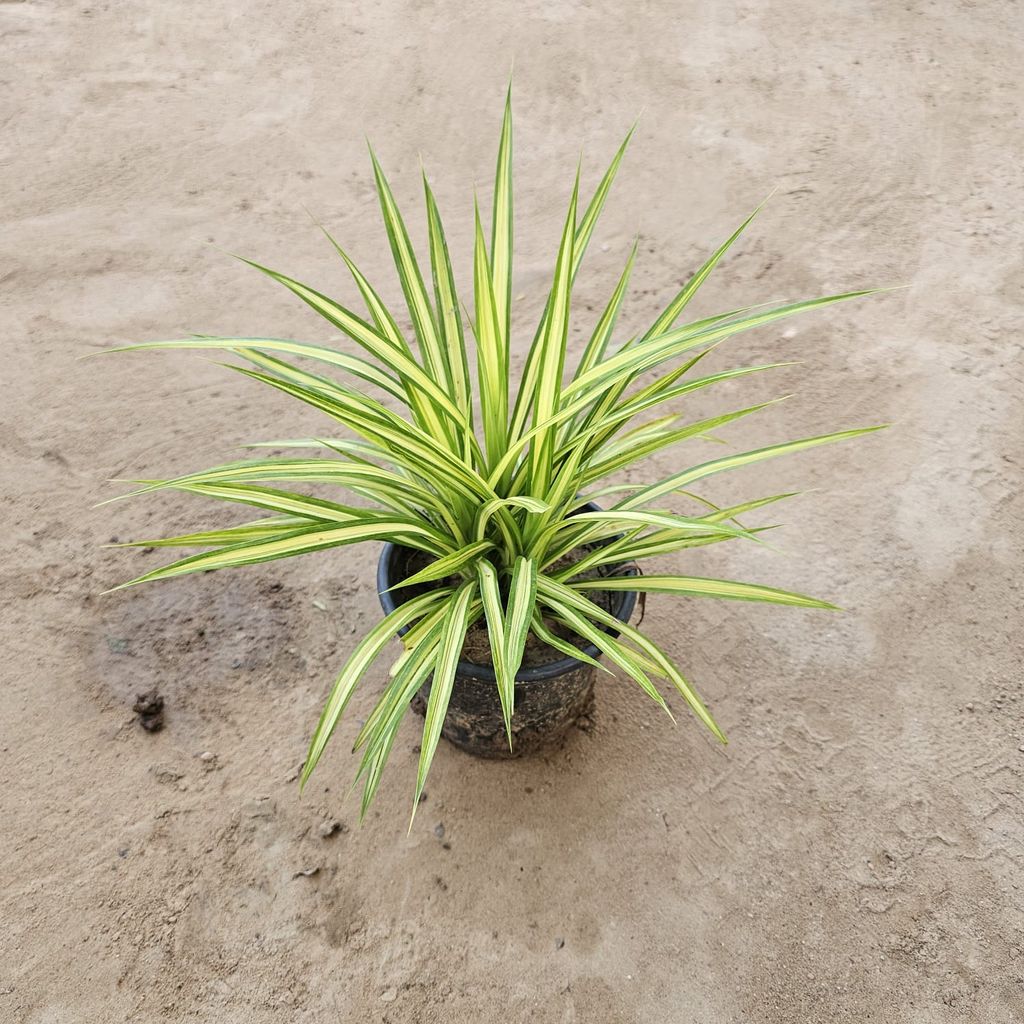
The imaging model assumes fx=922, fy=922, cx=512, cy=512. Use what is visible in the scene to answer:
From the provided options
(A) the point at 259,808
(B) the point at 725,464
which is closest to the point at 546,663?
(B) the point at 725,464

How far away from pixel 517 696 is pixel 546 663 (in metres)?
0.09

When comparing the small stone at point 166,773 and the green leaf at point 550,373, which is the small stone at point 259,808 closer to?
the small stone at point 166,773

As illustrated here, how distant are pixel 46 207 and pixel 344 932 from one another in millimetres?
2613

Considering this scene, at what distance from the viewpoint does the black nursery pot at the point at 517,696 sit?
1.53 metres

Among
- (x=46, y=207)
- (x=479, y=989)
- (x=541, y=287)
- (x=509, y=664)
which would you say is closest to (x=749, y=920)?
(x=479, y=989)

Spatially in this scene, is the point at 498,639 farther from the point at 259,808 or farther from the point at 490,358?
the point at 259,808

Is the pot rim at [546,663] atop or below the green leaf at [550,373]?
below

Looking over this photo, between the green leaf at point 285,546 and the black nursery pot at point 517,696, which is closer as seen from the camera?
the green leaf at point 285,546

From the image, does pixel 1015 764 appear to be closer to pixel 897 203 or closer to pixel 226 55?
pixel 897 203

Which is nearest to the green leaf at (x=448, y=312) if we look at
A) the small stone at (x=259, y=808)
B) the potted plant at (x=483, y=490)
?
the potted plant at (x=483, y=490)

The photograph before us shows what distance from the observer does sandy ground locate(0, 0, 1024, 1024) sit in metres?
1.65

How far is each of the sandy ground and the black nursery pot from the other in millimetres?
84

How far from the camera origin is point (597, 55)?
12.3 feet

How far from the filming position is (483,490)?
4.57 feet
